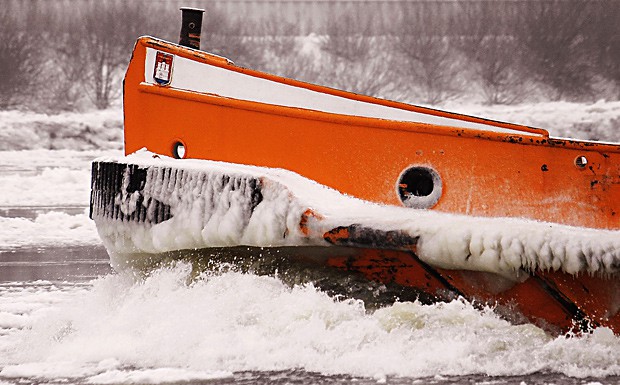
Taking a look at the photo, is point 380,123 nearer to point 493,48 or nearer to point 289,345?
point 289,345

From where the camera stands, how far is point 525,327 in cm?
416

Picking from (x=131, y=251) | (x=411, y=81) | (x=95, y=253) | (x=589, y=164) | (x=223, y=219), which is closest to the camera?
(x=589, y=164)

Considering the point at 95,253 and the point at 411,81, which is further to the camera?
the point at 411,81

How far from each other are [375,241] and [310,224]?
0.91 feet

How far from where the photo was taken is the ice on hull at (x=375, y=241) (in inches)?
155

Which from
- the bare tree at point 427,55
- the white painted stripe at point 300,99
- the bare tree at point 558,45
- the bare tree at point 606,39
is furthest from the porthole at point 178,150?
the bare tree at point 427,55

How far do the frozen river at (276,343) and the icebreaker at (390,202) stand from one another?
107 millimetres

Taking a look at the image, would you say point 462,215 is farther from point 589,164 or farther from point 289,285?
point 289,285

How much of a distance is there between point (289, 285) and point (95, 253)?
3.86 m

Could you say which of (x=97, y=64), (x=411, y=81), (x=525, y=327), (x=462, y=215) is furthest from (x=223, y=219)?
(x=97, y=64)

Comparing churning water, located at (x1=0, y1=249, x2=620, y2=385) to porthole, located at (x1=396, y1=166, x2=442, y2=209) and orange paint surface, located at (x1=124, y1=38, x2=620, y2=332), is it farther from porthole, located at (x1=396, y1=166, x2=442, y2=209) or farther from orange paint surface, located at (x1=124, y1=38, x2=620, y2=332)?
porthole, located at (x1=396, y1=166, x2=442, y2=209)

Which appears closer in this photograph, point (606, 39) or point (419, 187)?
point (419, 187)

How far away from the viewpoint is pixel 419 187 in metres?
4.34

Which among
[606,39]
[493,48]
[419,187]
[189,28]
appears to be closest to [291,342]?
[419,187]
